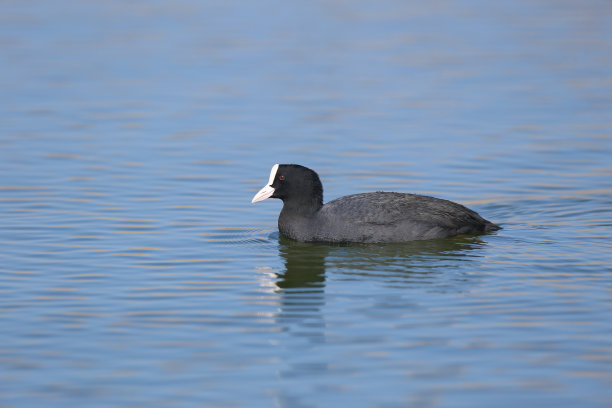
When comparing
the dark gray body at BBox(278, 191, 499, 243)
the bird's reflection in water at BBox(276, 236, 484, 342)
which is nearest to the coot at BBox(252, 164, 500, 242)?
the dark gray body at BBox(278, 191, 499, 243)

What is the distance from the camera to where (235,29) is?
3141 centimetres

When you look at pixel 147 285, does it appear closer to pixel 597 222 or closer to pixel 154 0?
pixel 597 222

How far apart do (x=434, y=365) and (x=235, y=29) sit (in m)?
24.0

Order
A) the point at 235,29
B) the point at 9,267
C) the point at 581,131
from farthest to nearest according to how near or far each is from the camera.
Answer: the point at 235,29
the point at 581,131
the point at 9,267

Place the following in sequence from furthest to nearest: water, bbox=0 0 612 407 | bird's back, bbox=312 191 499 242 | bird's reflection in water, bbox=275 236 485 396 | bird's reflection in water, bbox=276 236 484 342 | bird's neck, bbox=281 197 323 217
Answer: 1. bird's neck, bbox=281 197 323 217
2. bird's back, bbox=312 191 499 242
3. bird's reflection in water, bbox=276 236 484 342
4. bird's reflection in water, bbox=275 236 485 396
5. water, bbox=0 0 612 407

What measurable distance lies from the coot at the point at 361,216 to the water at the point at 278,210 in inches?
8.3

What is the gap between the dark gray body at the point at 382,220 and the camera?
1288cm

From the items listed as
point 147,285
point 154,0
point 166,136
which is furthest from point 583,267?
point 154,0

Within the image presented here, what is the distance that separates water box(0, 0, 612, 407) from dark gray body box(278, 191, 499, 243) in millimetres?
208

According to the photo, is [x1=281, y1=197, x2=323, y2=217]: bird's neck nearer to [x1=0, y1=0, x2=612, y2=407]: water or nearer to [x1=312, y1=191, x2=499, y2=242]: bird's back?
[x1=312, y1=191, x2=499, y2=242]: bird's back

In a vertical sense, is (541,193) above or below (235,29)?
below

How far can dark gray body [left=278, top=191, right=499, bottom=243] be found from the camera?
12.9m

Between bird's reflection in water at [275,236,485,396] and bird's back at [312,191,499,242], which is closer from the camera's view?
bird's reflection in water at [275,236,485,396]

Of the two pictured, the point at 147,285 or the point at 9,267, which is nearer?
the point at 147,285
